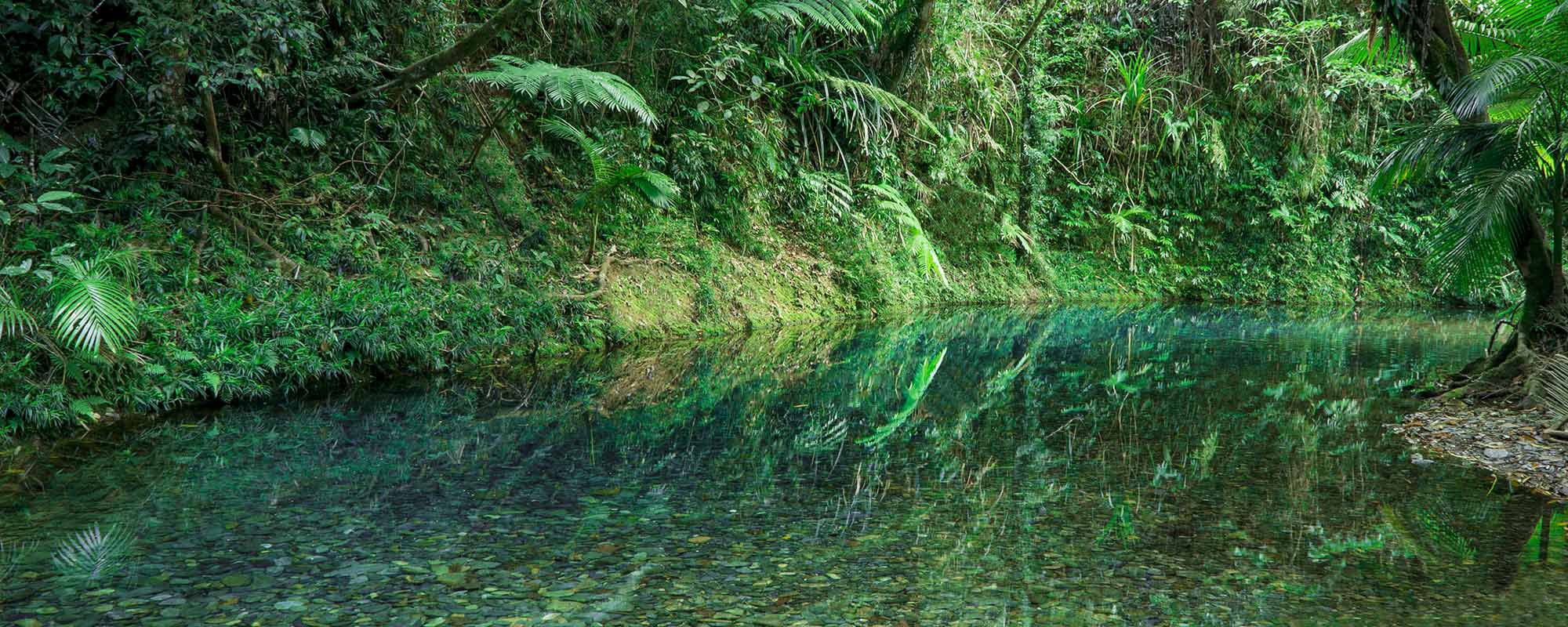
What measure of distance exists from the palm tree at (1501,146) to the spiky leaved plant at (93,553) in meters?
7.06

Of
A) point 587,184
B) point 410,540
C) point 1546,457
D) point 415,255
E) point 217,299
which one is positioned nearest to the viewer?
point 410,540

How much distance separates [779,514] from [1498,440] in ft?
14.1

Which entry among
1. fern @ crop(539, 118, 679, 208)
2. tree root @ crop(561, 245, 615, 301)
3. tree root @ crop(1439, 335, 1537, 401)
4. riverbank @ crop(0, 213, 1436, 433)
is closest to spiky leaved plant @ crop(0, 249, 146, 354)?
riverbank @ crop(0, 213, 1436, 433)

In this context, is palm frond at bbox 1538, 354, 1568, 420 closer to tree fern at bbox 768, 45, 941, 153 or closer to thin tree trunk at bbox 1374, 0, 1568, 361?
thin tree trunk at bbox 1374, 0, 1568, 361

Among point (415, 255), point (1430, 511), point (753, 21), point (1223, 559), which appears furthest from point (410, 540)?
point (753, 21)

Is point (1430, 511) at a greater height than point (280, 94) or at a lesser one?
lesser

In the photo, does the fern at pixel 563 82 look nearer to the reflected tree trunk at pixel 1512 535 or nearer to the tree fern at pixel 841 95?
the tree fern at pixel 841 95

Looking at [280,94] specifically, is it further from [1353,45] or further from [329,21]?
[1353,45]

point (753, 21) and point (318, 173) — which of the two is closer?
point (318, 173)

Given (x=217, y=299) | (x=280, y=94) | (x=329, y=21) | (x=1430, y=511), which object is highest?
(x=329, y=21)

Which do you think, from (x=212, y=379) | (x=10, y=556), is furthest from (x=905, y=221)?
(x=10, y=556)

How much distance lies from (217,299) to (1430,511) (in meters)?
6.94

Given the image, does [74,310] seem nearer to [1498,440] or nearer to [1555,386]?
[1498,440]

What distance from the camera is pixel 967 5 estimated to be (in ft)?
48.1
